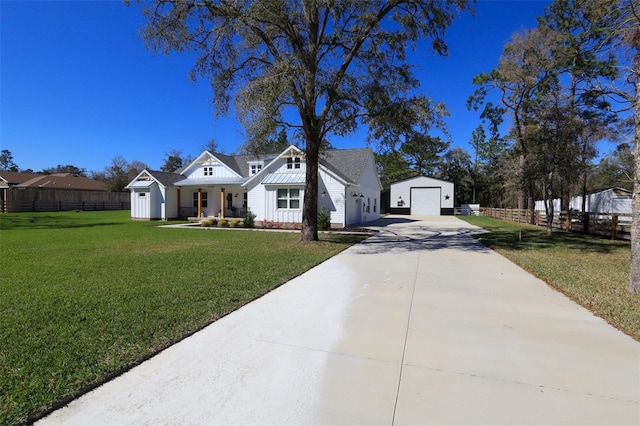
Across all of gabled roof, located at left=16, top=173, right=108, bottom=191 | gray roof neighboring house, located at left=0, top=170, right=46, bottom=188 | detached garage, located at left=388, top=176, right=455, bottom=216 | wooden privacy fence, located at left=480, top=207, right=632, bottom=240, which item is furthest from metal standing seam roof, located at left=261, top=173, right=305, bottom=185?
gray roof neighboring house, located at left=0, top=170, right=46, bottom=188

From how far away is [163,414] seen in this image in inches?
94.0

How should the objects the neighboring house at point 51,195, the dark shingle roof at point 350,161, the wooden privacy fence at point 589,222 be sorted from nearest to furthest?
the wooden privacy fence at point 589,222
the dark shingle roof at point 350,161
the neighboring house at point 51,195

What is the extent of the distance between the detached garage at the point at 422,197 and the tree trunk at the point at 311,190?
26986 millimetres

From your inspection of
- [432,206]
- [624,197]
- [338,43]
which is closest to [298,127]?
[338,43]

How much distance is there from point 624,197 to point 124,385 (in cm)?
3791

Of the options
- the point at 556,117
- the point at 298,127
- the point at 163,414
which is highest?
the point at 556,117

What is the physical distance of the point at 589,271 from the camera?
23.8 ft

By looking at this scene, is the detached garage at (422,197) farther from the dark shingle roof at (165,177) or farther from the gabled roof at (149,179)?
the gabled roof at (149,179)

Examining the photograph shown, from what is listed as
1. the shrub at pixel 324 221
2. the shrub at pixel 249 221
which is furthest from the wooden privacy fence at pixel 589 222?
the shrub at pixel 249 221

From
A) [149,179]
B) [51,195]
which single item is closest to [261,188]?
[149,179]

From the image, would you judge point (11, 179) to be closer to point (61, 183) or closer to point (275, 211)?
point (61, 183)

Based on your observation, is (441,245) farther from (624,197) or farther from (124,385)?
(624,197)

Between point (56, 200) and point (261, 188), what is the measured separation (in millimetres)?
29978

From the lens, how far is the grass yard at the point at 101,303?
9.31 feet
